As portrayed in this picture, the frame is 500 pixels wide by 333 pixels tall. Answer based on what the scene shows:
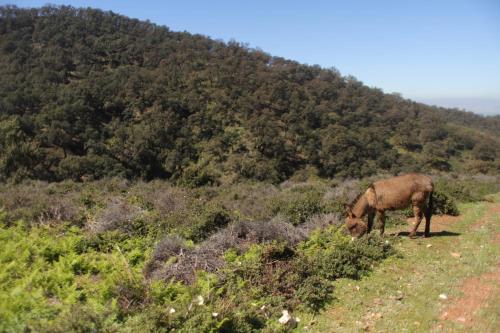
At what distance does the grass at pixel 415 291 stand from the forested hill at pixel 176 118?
24.5 metres

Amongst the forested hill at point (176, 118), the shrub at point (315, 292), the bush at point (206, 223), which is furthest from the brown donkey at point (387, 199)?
the forested hill at point (176, 118)

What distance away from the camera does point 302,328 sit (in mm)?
5074

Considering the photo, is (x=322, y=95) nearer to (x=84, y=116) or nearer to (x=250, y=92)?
(x=250, y=92)

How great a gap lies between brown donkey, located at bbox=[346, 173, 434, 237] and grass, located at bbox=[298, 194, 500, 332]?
0.70m

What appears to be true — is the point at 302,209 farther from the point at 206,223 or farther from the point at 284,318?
the point at 284,318

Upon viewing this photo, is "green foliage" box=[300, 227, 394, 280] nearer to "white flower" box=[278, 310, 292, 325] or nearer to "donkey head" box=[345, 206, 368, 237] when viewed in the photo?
"donkey head" box=[345, 206, 368, 237]


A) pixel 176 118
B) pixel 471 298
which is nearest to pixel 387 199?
pixel 471 298

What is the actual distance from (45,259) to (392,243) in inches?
277

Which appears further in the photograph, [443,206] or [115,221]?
[443,206]

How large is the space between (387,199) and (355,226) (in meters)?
0.92

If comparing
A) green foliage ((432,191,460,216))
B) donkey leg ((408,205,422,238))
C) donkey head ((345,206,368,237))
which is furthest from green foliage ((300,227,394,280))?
green foliage ((432,191,460,216))

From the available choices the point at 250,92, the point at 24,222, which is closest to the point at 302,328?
the point at 24,222

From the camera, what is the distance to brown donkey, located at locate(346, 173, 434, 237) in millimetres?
8344

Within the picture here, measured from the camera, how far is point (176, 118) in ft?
177
